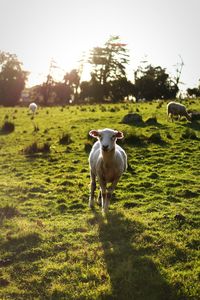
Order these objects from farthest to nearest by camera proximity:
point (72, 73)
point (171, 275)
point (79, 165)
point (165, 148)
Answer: point (72, 73) < point (165, 148) < point (79, 165) < point (171, 275)

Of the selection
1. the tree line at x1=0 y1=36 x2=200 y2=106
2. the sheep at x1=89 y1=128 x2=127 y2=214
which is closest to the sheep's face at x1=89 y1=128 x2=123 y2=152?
the sheep at x1=89 y1=128 x2=127 y2=214

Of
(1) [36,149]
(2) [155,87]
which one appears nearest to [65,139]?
(1) [36,149]

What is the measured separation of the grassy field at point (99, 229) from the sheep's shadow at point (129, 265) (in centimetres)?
2

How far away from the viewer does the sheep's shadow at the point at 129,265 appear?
7.03 m

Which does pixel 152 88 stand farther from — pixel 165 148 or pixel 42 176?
pixel 42 176

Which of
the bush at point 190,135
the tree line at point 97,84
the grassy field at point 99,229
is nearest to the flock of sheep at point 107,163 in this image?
the grassy field at point 99,229

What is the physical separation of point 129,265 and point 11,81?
71167 mm

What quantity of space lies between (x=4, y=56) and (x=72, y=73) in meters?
16.1

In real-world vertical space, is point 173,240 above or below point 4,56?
below

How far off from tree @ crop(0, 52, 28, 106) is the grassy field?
57.4 metres

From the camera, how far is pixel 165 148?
19.8 m

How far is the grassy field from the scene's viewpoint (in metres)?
7.31

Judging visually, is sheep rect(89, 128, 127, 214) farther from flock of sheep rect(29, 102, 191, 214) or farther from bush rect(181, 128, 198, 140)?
bush rect(181, 128, 198, 140)

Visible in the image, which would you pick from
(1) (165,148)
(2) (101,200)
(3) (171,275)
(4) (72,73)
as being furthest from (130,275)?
(4) (72,73)
